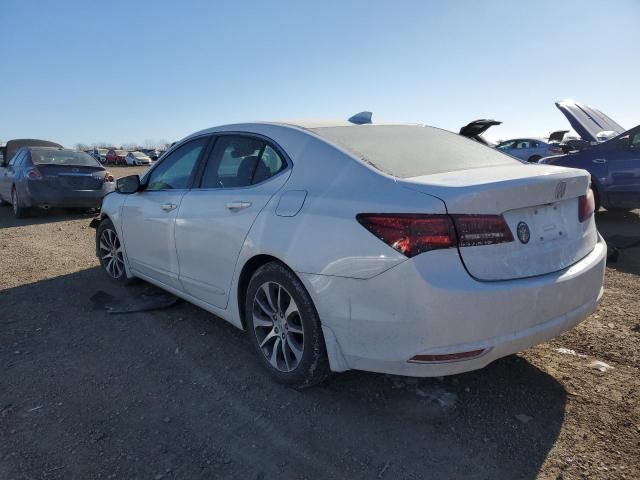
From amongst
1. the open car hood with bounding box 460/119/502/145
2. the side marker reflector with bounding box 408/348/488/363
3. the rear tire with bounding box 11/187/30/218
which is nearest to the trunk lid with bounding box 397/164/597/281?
the side marker reflector with bounding box 408/348/488/363

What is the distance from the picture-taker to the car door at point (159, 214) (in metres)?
3.82

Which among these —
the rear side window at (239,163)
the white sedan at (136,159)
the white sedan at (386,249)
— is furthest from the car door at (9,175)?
the white sedan at (136,159)

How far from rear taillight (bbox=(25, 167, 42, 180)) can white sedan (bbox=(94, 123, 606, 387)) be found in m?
7.33

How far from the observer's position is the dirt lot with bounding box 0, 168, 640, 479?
225 cm

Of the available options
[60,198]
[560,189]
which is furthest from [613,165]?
[60,198]

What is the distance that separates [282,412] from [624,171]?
743 centimetres

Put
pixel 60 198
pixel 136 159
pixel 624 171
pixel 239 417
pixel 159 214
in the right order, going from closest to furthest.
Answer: pixel 239 417, pixel 159 214, pixel 624 171, pixel 60 198, pixel 136 159

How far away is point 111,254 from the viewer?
16.6ft

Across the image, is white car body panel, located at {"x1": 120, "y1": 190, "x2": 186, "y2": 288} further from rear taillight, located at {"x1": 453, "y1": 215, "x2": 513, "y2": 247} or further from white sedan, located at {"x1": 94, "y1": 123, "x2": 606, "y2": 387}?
rear taillight, located at {"x1": 453, "y1": 215, "x2": 513, "y2": 247}

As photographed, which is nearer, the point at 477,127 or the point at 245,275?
the point at 245,275

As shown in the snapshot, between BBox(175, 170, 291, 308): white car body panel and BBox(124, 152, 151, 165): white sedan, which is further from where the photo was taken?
BBox(124, 152, 151, 165): white sedan

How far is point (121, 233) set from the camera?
4668mm

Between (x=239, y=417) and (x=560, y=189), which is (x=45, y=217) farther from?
(x=560, y=189)

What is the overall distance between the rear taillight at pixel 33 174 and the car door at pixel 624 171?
10.2 meters
